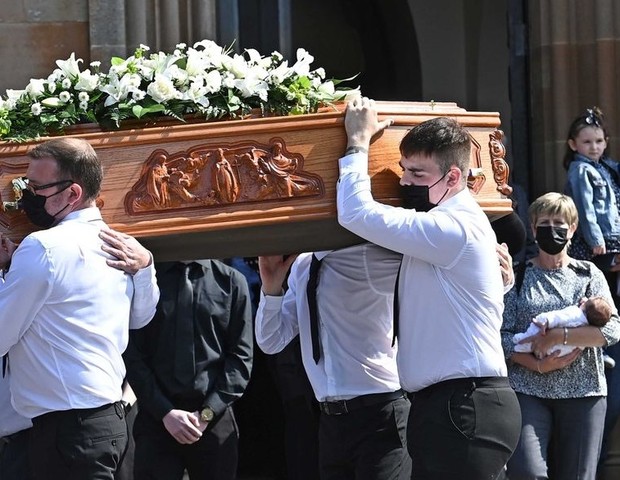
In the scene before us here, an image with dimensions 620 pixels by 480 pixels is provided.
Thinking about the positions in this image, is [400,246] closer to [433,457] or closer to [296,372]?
[433,457]

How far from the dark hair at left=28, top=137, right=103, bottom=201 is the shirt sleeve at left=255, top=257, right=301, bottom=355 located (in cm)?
106

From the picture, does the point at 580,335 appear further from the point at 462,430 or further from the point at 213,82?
the point at 213,82

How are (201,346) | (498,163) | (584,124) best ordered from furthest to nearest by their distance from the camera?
1. (584,124)
2. (201,346)
3. (498,163)

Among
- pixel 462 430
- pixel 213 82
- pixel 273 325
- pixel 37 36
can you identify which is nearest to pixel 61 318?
pixel 213 82

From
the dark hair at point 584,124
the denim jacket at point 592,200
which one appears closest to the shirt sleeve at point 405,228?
the denim jacket at point 592,200

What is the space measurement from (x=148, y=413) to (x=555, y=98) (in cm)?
332

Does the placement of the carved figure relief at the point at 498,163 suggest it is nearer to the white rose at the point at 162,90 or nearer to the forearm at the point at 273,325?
the forearm at the point at 273,325

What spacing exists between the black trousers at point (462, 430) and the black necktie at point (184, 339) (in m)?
1.85

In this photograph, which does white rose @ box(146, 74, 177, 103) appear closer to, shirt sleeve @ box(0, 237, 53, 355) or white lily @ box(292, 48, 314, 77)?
white lily @ box(292, 48, 314, 77)

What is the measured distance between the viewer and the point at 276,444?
8.66m

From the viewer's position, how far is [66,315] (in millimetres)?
5117

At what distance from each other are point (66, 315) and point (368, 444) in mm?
1347

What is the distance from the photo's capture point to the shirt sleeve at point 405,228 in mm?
5035

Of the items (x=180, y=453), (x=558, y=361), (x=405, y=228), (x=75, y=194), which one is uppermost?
(x=75, y=194)
